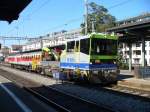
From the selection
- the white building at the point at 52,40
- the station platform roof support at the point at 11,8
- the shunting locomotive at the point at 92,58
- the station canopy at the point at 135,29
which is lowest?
the shunting locomotive at the point at 92,58

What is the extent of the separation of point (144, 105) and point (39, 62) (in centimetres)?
2689

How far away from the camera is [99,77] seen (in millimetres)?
24625

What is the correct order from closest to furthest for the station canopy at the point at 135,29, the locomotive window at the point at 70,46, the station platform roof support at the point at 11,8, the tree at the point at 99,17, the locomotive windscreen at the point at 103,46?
the station platform roof support at the point at 11,8, the locomotive windscreen at the point at 103,46, the locomotive window at the point at 70,46, the station canopy at the point at 135,29, the tree at the point at 99,17

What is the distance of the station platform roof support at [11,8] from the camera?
668 inches

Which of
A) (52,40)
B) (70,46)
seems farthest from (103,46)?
(52,40)

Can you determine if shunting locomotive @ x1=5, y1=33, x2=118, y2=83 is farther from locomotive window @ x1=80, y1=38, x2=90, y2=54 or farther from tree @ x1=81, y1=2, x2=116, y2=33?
tree @ x1=81, y1=2, x2=116, y2=33

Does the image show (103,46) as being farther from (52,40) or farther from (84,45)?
(52,40)

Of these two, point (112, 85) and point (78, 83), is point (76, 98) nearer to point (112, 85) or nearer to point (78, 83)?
point (112, 85)

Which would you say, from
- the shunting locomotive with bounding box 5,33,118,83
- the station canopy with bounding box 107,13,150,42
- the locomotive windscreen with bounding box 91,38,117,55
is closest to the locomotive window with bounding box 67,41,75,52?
the shunting locomotive with bounding box 5,33,118,83

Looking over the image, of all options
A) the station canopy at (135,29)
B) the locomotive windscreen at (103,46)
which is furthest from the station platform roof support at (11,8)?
the station canopy at (135,29)

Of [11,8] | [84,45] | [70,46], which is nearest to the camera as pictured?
[11,8]

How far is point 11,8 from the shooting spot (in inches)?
736

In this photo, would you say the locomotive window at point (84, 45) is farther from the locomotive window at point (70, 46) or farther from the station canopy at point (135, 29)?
the station canopy at point (135, 29)

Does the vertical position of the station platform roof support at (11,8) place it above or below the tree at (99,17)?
below
